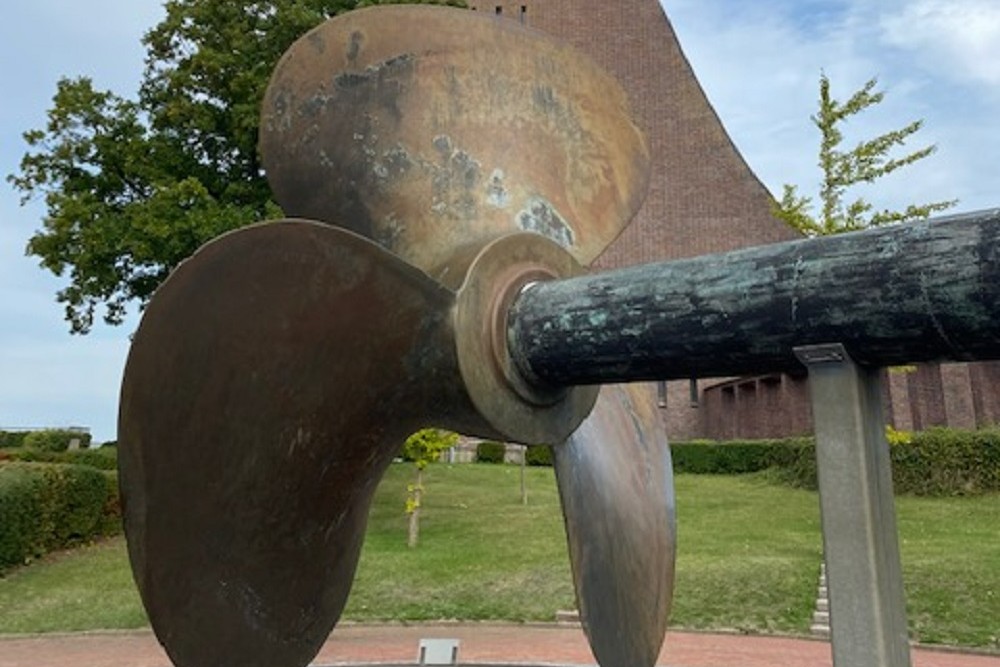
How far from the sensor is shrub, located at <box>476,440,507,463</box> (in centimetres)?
2772

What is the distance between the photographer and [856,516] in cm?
193

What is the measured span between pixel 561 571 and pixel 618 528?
9164 millimetres

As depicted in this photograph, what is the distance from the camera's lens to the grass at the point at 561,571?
10.1 meters

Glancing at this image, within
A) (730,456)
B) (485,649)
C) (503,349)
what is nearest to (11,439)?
(730,456)

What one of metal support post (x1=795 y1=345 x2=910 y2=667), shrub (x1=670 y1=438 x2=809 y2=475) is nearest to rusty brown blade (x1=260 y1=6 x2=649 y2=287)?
metal support post (x1=795 y1=345 x2=910 y2=667)

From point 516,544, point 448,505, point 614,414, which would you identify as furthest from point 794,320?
point 448,505

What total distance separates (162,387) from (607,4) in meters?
32.5

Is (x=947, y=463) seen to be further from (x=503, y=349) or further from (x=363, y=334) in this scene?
(x=363, y=334)

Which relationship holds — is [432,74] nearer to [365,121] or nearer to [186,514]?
[365,121]

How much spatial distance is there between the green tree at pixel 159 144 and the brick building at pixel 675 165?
45.9ft

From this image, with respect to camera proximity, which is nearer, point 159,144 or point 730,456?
point 159,144

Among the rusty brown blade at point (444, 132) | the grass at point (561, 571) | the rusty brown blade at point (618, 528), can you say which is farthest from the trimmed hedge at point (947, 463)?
the rusty brown blade at point (444, 132)

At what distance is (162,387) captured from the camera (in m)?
2.26

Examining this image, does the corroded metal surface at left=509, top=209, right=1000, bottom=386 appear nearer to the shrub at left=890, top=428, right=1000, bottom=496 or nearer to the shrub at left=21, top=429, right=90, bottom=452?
the shrub at left=890, top=428, right=1000, bottom=496
